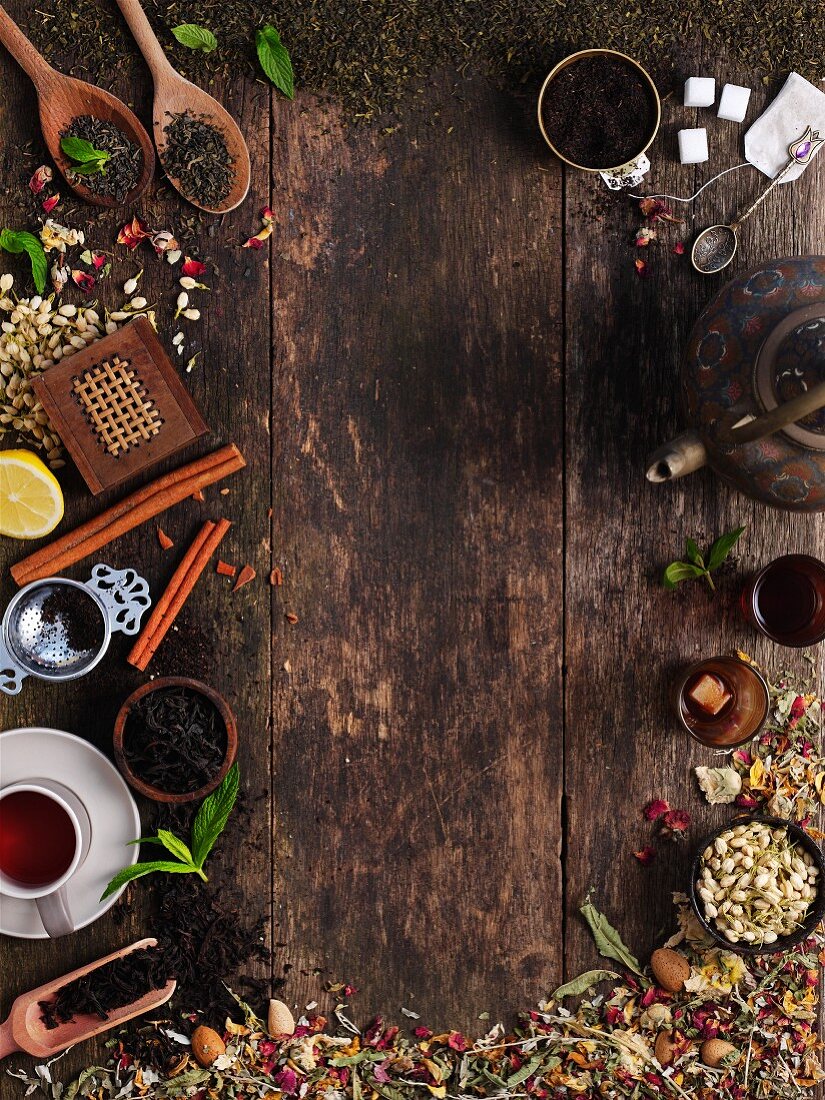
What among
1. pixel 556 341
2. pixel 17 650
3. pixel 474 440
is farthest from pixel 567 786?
pixel 17 650

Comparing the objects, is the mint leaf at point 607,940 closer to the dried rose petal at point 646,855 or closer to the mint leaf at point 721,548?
the dried rose petal at point 646,855

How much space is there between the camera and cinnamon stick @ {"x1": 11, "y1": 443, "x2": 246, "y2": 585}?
167 cm

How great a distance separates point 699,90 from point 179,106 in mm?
1046

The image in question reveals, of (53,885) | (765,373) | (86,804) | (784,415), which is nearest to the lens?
(784,415)

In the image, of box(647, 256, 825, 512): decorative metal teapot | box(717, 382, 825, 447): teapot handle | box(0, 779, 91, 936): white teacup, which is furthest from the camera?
box(0, 779, 91, 936): white teacup

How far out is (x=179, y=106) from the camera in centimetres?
167

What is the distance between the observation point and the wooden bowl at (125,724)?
5.25ft

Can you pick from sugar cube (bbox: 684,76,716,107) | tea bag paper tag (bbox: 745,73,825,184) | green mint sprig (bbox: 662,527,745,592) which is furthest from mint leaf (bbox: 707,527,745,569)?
sugar cube (bbox: 684,76,716,107)

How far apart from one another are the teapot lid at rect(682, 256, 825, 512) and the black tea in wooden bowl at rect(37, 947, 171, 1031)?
1449 millimetres

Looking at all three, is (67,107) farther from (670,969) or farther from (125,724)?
(670,969)

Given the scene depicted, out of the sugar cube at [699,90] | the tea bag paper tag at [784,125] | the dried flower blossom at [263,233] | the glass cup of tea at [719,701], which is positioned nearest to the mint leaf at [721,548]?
the glass cup of tea at [719,701]

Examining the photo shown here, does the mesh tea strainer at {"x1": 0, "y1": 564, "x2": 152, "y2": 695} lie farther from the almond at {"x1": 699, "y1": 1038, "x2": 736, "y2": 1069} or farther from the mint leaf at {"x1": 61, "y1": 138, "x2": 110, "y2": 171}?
the almond at {"x1": 699, "y1": 1038, "x2": 736, "y2": 1069}

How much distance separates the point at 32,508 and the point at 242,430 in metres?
0.43

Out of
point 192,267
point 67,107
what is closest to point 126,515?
point 192,267
